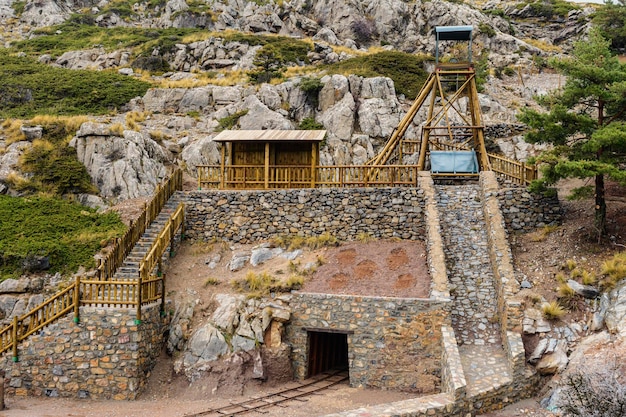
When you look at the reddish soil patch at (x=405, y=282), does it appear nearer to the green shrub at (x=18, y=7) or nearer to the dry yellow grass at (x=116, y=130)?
the dry yellow grass at (x=116, y=130)

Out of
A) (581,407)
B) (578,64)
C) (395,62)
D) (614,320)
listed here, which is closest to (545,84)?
(395,62)

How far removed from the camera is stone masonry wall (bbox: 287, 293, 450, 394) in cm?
1472

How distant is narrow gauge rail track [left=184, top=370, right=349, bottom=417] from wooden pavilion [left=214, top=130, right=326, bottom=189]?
857cm

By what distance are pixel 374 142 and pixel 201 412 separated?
20.6 meters

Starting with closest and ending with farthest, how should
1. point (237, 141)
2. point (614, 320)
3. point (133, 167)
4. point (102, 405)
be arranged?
point (614, 320) → point (102, 405) → point (237, 141) → point (133, 167)

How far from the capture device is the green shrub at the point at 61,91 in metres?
34.7

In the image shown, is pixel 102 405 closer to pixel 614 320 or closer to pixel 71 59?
pixel 614 320

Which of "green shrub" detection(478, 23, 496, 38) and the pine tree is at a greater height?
"green shrub" detection(478, 23, 496, 38)

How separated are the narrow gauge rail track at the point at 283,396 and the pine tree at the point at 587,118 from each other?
9756 millimetres

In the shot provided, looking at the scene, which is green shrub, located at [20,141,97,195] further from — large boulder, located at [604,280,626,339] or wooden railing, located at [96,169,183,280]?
large boulder, located at [604,280,626,339]

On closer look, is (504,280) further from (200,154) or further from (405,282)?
(200,154)

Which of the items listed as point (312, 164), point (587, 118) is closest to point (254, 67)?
point (312, 164)

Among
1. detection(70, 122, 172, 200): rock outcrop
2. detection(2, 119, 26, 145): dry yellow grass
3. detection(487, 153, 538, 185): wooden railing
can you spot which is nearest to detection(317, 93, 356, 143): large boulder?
detection(487, 153, 538, 185): wooden railing

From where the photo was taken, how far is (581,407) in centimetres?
1123
